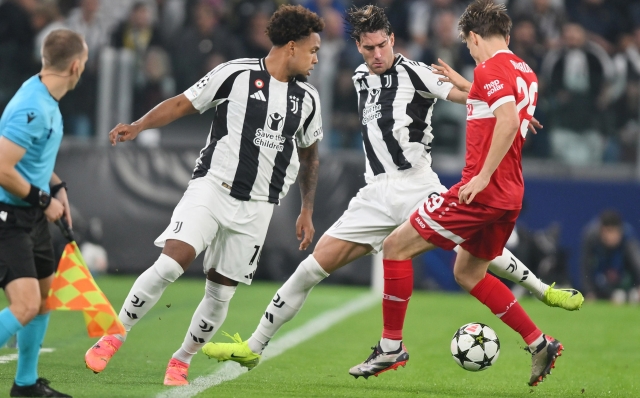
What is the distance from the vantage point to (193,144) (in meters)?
14.7

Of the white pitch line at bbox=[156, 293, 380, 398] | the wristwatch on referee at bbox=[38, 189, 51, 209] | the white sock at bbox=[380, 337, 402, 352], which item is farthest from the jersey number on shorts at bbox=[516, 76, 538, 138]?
the wristwatch on referee at bbox=[38, 189, 51, 209]

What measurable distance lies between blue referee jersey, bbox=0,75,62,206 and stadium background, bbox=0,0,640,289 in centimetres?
894

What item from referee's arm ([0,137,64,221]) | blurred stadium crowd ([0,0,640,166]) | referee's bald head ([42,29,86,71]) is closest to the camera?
referee's arm ([0,137,64,221])

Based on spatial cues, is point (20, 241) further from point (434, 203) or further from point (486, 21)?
point (486, 21)

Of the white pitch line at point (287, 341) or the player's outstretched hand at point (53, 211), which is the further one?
the white pitch line at point (287, 341)

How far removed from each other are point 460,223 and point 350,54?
8.30 metres

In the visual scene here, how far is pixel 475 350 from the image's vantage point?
6.45 meters

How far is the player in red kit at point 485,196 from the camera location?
5.94m

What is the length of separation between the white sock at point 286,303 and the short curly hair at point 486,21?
6.14 ft

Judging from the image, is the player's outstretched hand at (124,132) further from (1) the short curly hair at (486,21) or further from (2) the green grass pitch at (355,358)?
(1) the short curly hair at (486,21)

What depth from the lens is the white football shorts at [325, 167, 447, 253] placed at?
22.1ft

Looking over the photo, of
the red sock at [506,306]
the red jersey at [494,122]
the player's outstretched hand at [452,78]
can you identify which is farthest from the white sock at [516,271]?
the player's outstretched hand at [452,78]

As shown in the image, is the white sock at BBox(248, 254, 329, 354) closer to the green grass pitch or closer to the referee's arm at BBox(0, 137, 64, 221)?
the green grass pitch

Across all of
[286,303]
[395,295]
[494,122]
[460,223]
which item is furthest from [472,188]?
[286,303]
